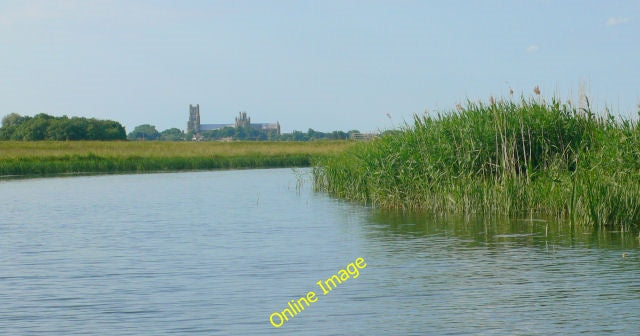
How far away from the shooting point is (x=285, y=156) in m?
63.6

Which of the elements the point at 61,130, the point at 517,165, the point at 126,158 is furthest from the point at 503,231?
the point at 61,130

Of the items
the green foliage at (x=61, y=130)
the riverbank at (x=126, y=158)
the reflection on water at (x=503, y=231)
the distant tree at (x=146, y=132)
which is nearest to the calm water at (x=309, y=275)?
the reflection on water at (x=503, y=231)

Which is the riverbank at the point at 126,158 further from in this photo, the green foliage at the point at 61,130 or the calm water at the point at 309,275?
the green foliage at the point at 61,130

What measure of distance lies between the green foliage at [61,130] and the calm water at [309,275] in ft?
263

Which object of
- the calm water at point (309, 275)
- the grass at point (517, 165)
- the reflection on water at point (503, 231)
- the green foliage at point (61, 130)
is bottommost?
the calm water at point (309, 275)

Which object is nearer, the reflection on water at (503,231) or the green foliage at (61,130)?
the reflection on water at (503,231)

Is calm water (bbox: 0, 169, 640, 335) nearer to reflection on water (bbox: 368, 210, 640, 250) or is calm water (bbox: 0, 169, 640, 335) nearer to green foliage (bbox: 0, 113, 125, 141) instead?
reflection on water (bbox: 368, 210, 640, 250)

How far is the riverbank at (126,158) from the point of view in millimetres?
50344

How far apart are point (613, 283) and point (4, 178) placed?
127ft

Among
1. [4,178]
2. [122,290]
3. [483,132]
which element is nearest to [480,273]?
[122,290]

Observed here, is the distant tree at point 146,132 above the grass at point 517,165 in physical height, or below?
above

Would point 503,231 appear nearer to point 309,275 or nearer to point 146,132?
point 309,275

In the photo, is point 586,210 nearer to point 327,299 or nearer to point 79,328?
point 327,299

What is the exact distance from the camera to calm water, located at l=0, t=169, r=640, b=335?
9805 mm
